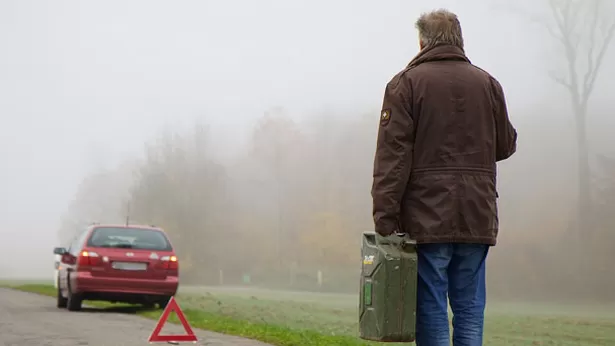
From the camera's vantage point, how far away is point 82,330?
13625 mm

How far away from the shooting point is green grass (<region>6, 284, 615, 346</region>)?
12589mm

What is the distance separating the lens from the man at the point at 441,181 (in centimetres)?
537

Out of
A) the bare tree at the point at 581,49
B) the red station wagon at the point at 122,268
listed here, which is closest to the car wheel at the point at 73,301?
the red station wagon at the point at 122,268

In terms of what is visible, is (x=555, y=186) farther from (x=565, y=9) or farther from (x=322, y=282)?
(x=322, y=282)

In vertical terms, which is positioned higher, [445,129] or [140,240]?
[445,129]

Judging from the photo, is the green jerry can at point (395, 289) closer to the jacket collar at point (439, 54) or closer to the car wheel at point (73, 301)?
the jacket collar at point (439, 54)

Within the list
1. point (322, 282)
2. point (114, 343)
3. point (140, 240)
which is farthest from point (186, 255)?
point (114, 343)

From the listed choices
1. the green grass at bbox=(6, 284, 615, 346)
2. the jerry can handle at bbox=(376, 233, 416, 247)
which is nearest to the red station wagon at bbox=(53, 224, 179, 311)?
the green grass at bbox=(6, 284, 615, 346)

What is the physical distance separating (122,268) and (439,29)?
14.1 metres

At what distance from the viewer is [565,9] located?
2445cm

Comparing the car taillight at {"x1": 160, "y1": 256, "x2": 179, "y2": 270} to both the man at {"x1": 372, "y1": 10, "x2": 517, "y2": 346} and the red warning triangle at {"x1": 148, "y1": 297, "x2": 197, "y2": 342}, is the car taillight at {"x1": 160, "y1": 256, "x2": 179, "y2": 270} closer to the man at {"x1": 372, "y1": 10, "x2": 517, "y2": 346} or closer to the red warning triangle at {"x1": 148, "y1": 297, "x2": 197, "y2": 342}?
the red warning triangle at {"x1": 148, "y1": 297, "x2": 197, "y2": 342}

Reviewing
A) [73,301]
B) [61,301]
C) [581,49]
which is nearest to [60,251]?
[61,301]

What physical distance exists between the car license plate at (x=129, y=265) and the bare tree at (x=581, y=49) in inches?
327

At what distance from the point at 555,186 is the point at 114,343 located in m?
14.3
